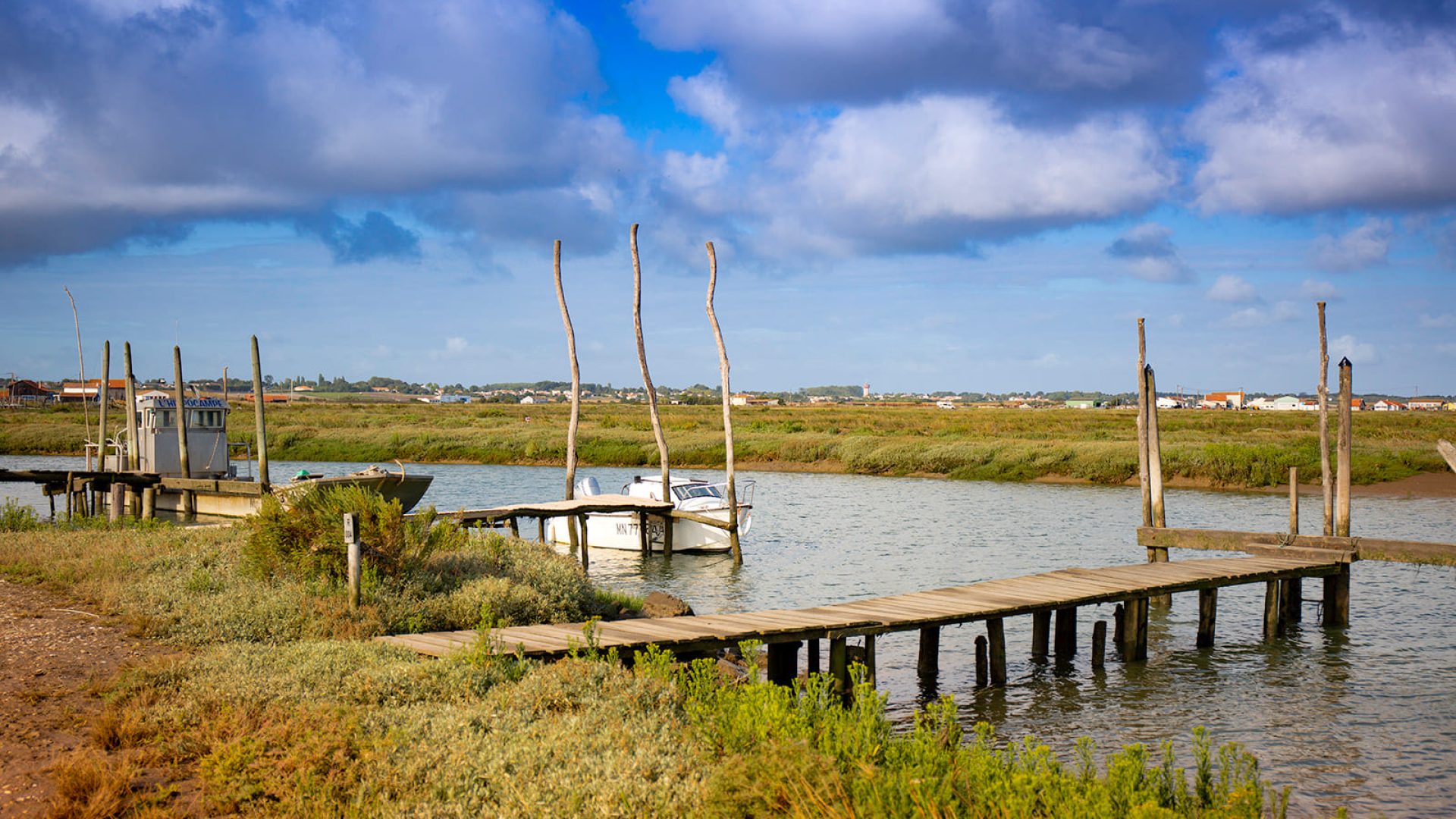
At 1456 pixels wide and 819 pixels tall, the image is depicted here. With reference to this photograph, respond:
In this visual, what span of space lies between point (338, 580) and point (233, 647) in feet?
8.28

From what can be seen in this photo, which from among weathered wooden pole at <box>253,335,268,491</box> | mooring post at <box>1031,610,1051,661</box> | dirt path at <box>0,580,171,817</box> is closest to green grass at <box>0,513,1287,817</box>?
dirt path at <box>0,580,171,817</box>

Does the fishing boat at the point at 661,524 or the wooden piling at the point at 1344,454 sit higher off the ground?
the wooden piling at the point at 1344,454

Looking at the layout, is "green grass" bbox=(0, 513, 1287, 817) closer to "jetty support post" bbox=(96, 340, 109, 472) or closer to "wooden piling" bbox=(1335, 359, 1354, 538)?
"wooden piling" bbox=(1335, 359, 1354, 538)

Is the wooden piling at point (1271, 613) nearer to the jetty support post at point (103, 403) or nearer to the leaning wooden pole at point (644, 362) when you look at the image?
the leaning wooden pole at point (644, 362)

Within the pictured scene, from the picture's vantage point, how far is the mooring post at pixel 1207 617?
15.4 metres

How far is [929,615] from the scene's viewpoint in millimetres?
12125

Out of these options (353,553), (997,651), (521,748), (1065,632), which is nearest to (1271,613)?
(1065,632)

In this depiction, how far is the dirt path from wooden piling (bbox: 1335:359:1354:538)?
16.0 meters

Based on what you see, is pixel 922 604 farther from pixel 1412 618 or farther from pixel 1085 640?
pixel 1412 618

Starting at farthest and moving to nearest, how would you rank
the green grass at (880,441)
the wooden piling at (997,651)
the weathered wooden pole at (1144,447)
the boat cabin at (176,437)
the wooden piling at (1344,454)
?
1. the green grass at (880,441)
2. the boat cabin at (176,437)
3. the weathered wooden pole at (1144,447)
4. the wooden piling at (1344,454)
5. the wooden piling at (997,651)

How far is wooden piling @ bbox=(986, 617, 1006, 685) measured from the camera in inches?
516

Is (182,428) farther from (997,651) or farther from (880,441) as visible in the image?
(880,441)

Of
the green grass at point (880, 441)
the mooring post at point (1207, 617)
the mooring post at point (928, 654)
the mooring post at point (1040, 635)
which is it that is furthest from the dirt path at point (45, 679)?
→ the green grass at point (880, 441)

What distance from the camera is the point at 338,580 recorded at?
1217 centimetres
